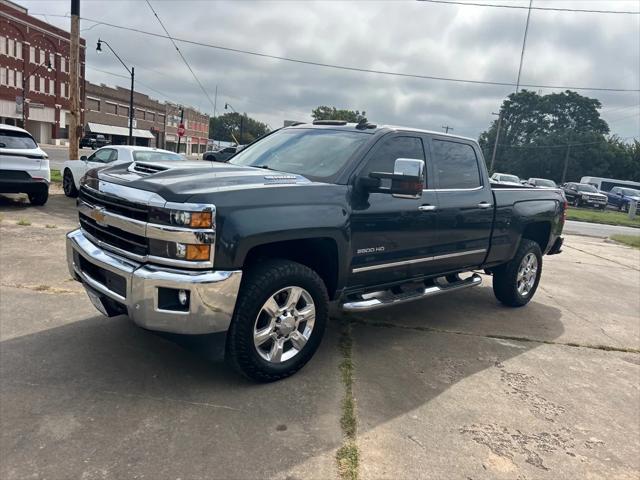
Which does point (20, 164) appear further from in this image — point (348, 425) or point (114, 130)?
point (114, 130)

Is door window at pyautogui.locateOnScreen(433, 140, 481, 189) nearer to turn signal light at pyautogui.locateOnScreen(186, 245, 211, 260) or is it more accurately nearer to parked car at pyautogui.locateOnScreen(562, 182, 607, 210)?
turn signal light at pyautogui.locateOnScreen(186, 245, 211, 260)

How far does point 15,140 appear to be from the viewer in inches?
379

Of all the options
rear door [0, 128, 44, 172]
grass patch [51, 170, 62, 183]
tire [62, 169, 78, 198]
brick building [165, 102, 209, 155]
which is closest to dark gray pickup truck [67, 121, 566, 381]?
rear door [0, 128, 44, 172]

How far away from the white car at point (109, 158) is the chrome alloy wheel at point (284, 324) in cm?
758

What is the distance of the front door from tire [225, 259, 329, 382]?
0.49 metres

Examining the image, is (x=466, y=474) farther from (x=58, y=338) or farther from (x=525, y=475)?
(x=58, y=338)

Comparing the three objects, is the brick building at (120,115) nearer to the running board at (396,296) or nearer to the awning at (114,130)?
the awning at (114,130)

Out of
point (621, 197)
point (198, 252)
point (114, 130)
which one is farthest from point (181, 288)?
point (114, 130)

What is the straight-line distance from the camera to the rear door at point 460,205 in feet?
15.6

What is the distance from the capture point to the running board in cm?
400

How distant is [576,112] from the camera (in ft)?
238

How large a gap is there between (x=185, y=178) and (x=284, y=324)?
1196mm

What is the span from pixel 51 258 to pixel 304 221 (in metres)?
4.43

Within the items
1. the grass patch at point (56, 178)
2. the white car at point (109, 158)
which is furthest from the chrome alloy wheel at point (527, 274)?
the grass patch at point (56, 178)
